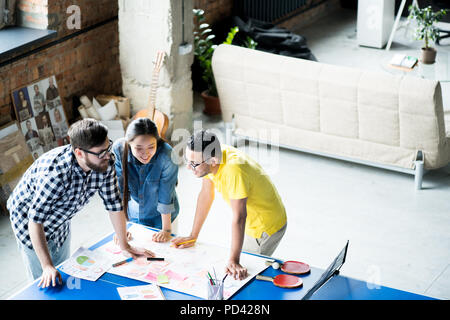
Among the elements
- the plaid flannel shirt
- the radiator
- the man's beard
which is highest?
the man's beard

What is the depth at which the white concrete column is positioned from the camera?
21.8ft

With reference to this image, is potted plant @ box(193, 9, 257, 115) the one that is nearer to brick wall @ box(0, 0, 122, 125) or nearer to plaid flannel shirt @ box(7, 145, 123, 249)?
brick wall @ box(0, 0, 122, 125)

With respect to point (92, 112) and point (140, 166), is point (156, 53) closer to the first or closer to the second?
point (92, 112)

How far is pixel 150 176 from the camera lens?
165 inches

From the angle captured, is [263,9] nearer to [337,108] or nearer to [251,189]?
[337,108]

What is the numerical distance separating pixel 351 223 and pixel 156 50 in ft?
8.35

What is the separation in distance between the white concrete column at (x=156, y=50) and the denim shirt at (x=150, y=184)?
2615 mm

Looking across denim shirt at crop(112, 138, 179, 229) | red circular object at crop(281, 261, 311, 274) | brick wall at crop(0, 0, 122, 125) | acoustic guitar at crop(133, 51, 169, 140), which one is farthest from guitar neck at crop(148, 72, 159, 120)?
red circular object at crop(281, 261, 311, 274)

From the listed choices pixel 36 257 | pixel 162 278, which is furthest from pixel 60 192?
pixel 162 278

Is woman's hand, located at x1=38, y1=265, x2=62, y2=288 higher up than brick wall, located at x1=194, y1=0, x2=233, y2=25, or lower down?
lower down

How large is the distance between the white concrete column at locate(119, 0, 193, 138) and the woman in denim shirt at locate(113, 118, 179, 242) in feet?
8.68

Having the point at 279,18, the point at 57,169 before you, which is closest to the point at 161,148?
the point at 57,169

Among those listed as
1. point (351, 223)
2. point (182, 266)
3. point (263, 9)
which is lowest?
point (351, 223)

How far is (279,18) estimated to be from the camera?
1032 centimetres
